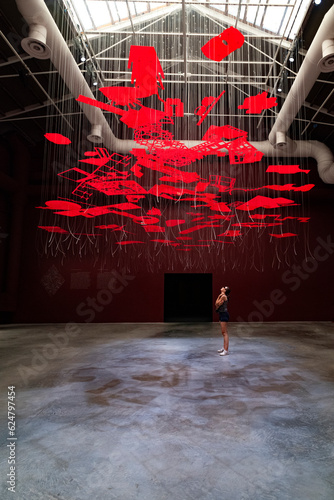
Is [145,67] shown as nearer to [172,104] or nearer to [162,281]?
[172,104]

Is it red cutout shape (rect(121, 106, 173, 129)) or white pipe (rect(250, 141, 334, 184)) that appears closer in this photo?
red cutout shape (rect(121, 106, 173, 129))

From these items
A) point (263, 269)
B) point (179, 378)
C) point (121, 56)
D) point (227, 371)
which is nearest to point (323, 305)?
point (263, 269)

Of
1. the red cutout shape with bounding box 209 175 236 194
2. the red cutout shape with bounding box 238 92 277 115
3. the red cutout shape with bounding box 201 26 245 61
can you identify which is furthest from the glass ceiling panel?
the red cutout shape with bounding box 209 175 236 194

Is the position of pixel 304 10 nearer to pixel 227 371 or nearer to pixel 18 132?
pixel 227 371

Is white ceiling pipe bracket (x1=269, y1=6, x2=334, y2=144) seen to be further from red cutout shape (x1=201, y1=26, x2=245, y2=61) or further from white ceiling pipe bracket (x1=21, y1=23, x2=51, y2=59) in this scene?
white ceiling pipe bracket (x1=21, y1=23, x2=51, y2=59)

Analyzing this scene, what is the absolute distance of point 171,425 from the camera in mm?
3055

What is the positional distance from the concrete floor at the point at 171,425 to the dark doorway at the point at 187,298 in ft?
23.3

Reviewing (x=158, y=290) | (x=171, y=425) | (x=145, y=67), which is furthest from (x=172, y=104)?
(x=158, y=290)

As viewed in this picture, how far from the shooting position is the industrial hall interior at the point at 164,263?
2.54m

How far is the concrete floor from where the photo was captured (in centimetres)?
211

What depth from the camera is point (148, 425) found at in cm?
306

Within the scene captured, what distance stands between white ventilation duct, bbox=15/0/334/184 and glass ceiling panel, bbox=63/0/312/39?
6.01ft

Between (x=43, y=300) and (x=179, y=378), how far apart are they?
9450mm

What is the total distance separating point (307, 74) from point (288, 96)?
121 cm
